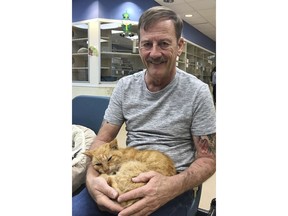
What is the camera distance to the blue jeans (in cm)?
80

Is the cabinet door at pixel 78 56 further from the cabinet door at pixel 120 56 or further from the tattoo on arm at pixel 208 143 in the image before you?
the tattoo on arm at pixel 208 143

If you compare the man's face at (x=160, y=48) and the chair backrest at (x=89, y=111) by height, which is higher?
the man's face at (x=160, y=48)

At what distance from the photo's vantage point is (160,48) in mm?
866

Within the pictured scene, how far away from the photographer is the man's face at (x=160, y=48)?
85 centimetres

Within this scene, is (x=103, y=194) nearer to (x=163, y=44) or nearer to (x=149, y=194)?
(x=149, y=194)

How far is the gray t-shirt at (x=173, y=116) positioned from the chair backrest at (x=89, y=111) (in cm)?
23

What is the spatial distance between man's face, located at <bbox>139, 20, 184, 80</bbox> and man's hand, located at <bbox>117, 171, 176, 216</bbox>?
352 mm

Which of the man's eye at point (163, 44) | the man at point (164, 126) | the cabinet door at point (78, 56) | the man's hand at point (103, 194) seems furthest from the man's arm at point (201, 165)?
the cabinet door at point (78, 56)

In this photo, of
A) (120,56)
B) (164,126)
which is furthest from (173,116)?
(120,56)

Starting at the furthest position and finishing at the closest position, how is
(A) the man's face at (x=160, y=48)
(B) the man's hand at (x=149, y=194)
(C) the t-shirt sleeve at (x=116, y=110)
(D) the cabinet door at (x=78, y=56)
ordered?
(C) the t-shirt sleeve at (x=116, y=110)
(A) the man's face at (x=160, y=48)
(B) the man's hand at (x=149, y=194)
(D) the cabinet door at (x=78, y=56)

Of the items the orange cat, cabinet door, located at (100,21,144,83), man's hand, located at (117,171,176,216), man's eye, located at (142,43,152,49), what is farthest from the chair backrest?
man's hand, located at (117,171,176,216)

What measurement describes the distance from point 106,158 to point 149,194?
22 cm
